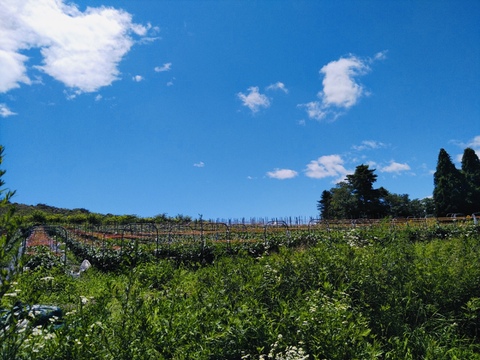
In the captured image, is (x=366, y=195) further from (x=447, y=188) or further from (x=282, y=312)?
(x=282, y=312)

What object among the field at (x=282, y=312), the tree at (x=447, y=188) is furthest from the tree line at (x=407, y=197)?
the field at (x=282, y=312)

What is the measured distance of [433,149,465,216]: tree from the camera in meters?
43.6

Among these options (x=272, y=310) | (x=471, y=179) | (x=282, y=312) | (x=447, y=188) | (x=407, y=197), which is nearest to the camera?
(x=282, y=312)

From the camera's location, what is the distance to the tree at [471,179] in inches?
1700

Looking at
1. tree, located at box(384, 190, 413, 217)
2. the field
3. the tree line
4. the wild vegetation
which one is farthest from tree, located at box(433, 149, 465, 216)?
the field

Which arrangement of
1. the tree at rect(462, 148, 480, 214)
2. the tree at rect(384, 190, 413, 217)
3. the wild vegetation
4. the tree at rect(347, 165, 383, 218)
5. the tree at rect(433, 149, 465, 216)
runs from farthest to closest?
the tree at rect(384, 190, 413, 217) → the tree at rect(347, 165, 383, 218) → the tree at rect(433, 149, 465, 216) → the tree at rect(462, 148, 480, 214) → the wild vegetation

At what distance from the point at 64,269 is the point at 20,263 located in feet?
29.4

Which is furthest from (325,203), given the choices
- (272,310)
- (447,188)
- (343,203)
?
(272,310)

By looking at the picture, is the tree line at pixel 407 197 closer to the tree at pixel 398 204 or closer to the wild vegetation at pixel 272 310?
the tree at pixel 398 204

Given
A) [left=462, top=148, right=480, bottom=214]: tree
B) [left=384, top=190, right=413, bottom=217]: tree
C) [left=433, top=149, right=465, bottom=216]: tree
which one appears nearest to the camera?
[left=462, top=148, right=480, bottom=214]: tree

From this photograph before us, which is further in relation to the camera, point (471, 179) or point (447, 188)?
point (471, 179)

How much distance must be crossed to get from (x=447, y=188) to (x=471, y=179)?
11.4 ft

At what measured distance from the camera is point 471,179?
44969 mm

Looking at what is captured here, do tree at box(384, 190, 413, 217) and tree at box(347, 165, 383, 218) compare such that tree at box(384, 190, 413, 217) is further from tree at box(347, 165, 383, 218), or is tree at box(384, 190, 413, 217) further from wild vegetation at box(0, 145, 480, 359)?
wild vegetation at box(0, 145, 480, 359)
